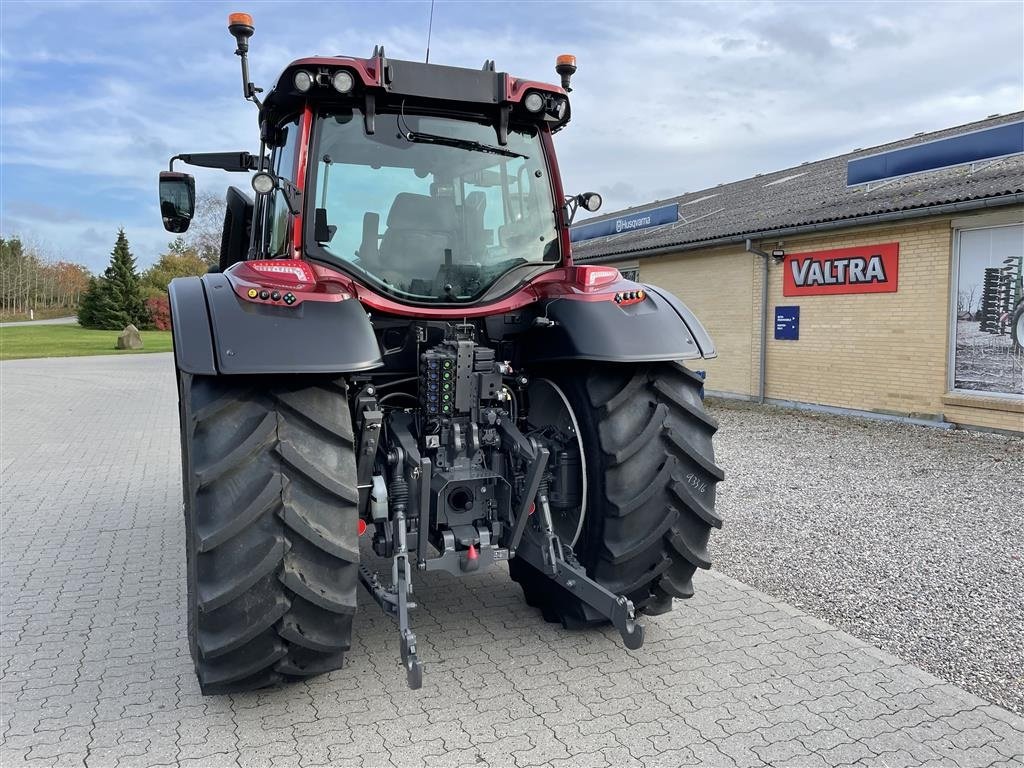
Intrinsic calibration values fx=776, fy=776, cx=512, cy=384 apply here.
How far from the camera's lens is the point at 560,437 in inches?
143

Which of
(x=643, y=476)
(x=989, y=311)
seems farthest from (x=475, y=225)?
(x=989, y=311)

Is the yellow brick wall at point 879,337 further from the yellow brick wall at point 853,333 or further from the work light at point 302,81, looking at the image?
the work light at point 302,81

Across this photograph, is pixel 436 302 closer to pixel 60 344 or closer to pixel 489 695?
pixel 489 695

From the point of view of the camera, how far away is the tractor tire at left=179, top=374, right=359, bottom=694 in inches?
108

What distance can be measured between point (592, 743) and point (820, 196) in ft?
43.1

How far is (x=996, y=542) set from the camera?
5551 mm

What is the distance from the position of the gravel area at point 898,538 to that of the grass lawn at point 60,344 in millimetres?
27668

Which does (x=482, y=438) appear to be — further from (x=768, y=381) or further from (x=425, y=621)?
(x=768, y=381)

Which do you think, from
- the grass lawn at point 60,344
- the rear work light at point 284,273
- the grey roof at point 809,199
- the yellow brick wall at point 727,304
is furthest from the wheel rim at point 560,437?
the grass lawn at point 60,344

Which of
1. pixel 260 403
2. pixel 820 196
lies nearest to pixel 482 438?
pixel 260 403

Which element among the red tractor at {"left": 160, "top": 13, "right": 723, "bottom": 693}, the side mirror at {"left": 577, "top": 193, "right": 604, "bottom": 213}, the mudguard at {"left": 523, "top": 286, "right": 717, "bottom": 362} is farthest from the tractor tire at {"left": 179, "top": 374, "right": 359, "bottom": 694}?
the side mirror at {"left": 577, "top": 193, "right": 604, "bottom": 213}

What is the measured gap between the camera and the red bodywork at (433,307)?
3.17 meters

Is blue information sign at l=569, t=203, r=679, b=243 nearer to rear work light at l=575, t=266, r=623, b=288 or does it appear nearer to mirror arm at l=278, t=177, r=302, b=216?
rear work light at l=575, t=266, r=623, b=288

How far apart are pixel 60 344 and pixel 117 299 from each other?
15.5 meters
